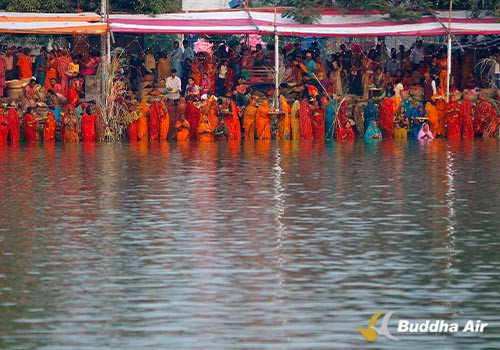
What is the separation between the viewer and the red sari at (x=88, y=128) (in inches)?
1419

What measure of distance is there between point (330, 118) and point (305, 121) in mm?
675

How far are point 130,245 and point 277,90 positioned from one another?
21169mm

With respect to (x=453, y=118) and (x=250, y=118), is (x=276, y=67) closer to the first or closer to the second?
(x=250, y=118)

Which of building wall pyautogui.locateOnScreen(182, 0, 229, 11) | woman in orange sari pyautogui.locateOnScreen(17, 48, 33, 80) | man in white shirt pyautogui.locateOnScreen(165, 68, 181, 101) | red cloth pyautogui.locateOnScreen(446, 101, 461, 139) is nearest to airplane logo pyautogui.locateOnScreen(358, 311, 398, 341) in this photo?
red cloth pyautogui.locateOnScreen(446, 101, 461, 139)

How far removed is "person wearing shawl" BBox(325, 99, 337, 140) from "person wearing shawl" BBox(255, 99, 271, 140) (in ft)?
5.11

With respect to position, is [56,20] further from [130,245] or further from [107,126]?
[130,245]

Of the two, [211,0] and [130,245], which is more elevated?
[211,0]

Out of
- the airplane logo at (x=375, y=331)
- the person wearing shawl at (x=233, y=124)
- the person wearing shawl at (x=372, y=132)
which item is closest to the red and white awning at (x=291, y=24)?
the person wearing shawl at (x=233, y=124)

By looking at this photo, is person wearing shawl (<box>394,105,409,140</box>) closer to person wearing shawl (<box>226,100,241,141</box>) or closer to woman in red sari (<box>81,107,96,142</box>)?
Answer: person wearing shawl (<box>226,100,241,141</box>)

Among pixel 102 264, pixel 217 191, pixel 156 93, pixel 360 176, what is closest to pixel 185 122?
pixel 156 93

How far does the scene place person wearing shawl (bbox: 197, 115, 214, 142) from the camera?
121 feet

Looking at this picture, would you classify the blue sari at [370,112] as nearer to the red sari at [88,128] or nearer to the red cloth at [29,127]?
the red sari at [88,128]

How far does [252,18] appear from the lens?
37.8m

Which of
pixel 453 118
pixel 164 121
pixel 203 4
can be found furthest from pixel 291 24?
pixel 203 4
